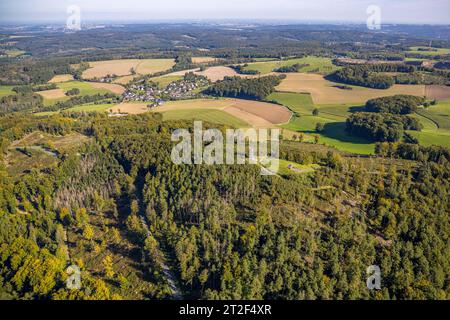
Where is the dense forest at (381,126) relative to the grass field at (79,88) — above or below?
below

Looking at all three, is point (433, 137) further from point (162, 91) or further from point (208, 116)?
point (162, 91)

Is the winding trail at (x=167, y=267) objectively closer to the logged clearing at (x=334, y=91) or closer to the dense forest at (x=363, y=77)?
the logged clearing at (x=334, y=91)

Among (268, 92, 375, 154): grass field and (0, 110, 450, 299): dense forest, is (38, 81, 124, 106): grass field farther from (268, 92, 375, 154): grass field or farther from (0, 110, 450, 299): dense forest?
(0, 110, 450, 299): dense forest

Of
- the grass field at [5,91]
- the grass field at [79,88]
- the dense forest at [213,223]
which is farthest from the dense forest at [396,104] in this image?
the grass field at [5,91]

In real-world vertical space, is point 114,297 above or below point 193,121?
below
